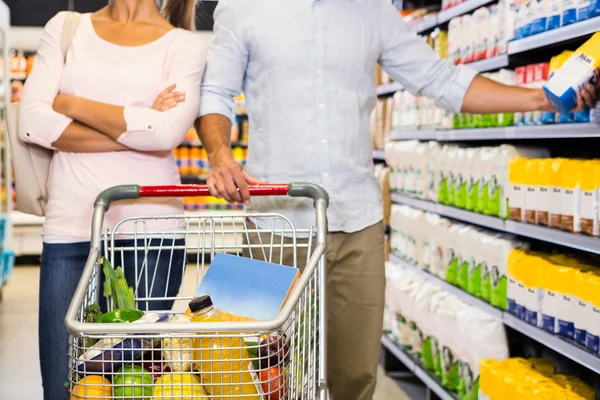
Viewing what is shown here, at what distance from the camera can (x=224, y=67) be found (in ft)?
7.61

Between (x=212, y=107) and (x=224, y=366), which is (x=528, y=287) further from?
(x=224, y=366)

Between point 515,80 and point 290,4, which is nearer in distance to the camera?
point 290,4

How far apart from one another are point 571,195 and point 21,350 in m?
3.81

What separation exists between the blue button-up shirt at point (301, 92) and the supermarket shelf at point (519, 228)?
0.69 metres

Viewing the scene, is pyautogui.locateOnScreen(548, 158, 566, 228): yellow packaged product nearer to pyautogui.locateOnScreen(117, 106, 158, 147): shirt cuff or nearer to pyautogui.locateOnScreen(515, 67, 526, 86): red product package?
pyautogui.locateOnScreen(515, 67, 526, 86): red product package

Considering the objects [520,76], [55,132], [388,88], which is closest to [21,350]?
[388,88]

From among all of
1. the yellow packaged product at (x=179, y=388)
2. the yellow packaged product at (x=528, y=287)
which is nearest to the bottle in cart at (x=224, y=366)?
the yellow packaged product at (x=179, y=388)

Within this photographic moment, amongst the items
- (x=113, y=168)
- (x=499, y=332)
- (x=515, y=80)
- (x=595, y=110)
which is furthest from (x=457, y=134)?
(x=113, y=168)

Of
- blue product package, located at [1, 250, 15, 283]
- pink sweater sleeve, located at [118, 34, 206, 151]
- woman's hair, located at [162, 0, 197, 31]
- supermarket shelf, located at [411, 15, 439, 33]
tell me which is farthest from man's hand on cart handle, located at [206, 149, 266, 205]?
blue product package, located at [1, 250, 15, 283]

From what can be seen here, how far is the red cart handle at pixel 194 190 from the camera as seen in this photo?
1.91 metres

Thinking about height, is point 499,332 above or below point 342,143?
below

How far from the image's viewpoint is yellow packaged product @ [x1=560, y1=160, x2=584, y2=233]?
2.57 meters

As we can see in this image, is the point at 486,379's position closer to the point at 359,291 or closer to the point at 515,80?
the point at 359,291

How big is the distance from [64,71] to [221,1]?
500mm
